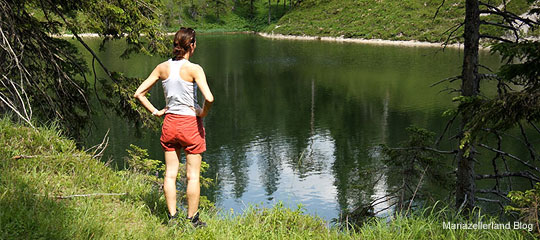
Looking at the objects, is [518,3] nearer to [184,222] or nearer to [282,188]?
[282,188]

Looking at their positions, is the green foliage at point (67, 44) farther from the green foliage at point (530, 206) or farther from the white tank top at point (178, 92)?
the green foliage at point (530, 206)

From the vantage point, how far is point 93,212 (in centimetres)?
428

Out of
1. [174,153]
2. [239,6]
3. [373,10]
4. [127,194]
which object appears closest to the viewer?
[174,153]

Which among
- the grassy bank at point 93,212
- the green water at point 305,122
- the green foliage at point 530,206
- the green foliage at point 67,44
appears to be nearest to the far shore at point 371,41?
the green water at point 305,122

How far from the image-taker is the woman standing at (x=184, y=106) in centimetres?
431

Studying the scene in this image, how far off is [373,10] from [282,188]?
218ft

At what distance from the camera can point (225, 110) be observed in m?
26.4

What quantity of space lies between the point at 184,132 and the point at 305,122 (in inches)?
792

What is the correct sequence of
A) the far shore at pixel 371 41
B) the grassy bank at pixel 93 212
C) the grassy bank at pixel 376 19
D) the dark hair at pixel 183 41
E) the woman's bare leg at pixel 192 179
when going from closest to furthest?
the grassy bank at pixel 93 212, the dark hair at pixel 183 41, the woman's bare leg at pixel 192 179, the far shore at pixel 371 41, the grassy bank at pixel 376 19

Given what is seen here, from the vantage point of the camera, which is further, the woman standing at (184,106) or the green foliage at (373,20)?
the green foliage at (373,20)

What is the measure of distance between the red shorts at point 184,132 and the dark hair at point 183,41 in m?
0.58

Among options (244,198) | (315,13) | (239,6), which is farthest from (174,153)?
(239,6)

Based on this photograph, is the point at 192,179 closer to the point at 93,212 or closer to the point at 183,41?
the point at 93,212

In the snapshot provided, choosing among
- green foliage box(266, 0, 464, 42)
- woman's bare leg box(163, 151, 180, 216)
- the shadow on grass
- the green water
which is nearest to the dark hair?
woman's bare leg box(163, 151, 180, 216)
